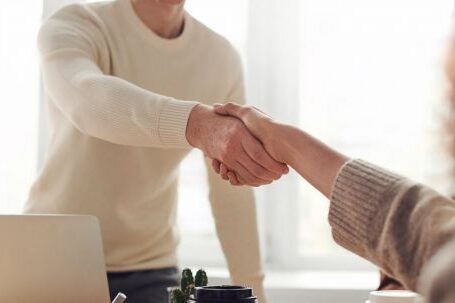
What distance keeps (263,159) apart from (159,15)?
70cm

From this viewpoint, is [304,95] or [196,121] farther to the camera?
[304,95]

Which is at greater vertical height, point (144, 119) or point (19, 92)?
point (19, 92)

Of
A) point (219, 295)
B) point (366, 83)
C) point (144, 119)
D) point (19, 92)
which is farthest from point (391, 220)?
point (19, 92)

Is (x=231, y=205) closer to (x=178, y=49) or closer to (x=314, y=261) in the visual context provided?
(x=178, y=49)

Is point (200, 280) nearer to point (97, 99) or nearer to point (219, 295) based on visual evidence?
point (219, 295)

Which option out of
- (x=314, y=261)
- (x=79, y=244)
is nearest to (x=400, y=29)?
(x=314, y=261)

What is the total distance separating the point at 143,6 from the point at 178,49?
15cm

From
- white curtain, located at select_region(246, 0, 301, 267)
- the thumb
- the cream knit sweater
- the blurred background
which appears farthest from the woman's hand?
white curtain, located at select_region(246, 0, 301, 267)

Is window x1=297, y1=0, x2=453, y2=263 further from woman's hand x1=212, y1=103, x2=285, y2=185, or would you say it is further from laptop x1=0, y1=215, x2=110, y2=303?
laptop x1=0, y1=215, x2=110, y2=303

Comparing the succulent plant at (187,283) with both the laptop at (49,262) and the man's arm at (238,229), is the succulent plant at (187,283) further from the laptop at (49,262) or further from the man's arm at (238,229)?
the man's arm at (238,229)

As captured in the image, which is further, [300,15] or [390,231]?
[300,15]

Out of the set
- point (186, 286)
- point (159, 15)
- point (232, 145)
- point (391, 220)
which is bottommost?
point (186, 286)

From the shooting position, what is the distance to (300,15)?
301 centimetres

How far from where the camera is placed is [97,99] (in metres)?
1.74
